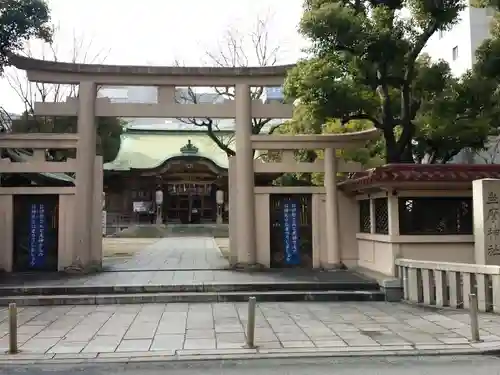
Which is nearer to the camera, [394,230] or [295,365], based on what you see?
[295,365]

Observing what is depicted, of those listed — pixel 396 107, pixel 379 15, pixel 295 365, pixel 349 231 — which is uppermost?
pixel 379 15

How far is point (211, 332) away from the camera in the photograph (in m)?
8.07

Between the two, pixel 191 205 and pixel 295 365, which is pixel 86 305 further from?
pixel 191 205

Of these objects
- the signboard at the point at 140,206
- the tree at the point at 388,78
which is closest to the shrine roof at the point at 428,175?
the tree at the point at 388,78

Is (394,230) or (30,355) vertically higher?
(394,230)

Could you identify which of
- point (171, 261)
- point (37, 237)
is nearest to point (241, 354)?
point (37, 237)

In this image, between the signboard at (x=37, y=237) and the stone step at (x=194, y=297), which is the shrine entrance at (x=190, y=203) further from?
the stone step at (x=194, y=297)

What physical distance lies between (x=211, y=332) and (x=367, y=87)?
722 centimetres

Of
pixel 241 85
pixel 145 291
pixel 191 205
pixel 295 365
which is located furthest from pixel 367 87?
pixel 191 205

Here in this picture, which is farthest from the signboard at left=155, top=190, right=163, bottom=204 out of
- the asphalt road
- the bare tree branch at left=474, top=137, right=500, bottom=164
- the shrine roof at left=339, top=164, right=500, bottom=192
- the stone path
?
the asphalt road

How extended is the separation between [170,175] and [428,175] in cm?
2816

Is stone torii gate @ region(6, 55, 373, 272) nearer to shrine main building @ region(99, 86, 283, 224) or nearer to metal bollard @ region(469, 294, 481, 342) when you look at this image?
metal bollard @ region(469, 294, 481, 342)

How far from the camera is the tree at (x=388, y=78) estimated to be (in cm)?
1130

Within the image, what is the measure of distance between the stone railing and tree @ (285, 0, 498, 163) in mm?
3735
